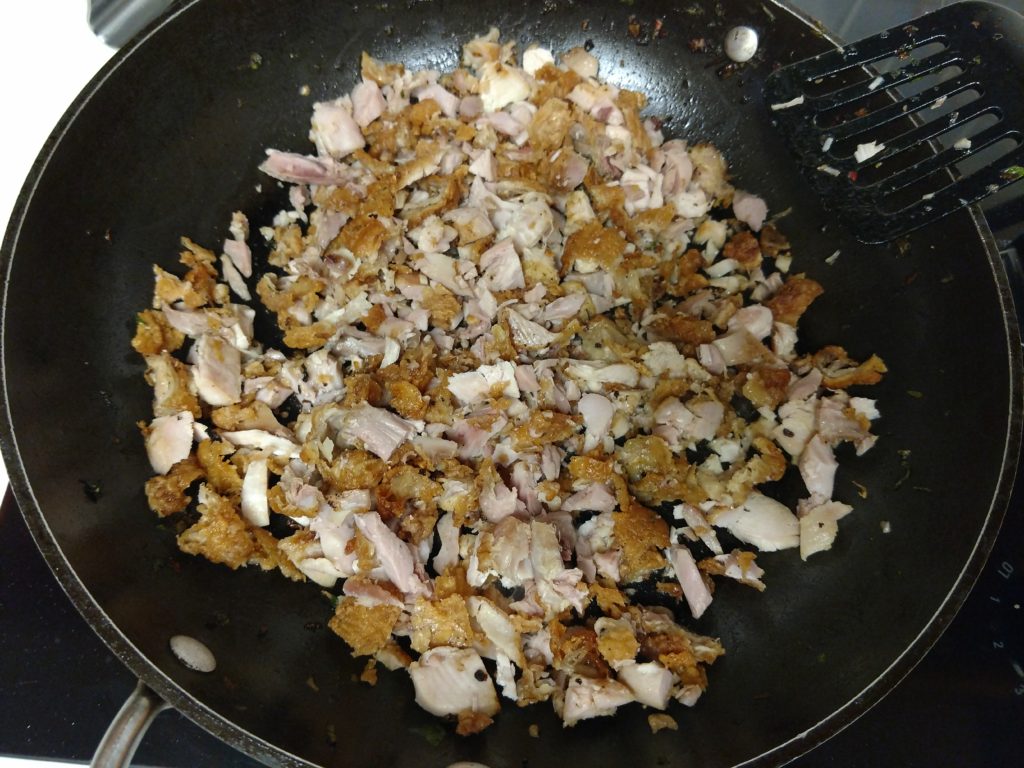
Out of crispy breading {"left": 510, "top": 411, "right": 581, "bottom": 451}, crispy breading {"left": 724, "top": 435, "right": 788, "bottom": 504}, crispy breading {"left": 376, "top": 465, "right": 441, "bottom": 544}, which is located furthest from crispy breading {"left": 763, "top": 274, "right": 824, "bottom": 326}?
crispy breading {"left": 376, "top": 465, "right": 441, "bottom": 544}

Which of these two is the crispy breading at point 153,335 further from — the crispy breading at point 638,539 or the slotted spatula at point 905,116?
the slotted spatula at point 905,116

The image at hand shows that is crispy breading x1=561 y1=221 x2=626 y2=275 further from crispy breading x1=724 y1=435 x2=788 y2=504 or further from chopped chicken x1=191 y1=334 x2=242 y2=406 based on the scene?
chopped chicken x1=191 y1=334 x2=242 y2=406

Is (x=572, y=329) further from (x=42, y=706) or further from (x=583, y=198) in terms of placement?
(x=42, y=706)

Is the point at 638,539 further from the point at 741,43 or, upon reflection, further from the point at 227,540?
the point at 741,43

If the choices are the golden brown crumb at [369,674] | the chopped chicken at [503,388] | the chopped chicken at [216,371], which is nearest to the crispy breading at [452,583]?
the chopped chicken at [503,388]

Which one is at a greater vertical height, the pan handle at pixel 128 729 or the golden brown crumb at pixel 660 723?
the pan handle at pixel 128 729

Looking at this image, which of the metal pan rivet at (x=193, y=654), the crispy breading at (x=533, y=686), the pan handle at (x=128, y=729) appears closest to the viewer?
the pan handle at (x=128, y=729)

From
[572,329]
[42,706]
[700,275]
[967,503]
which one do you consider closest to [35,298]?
[42,706]
